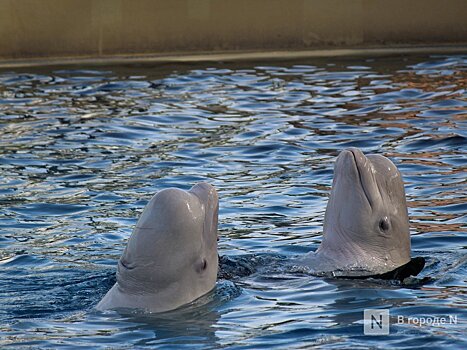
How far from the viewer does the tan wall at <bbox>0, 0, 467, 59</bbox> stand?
19250 millimetres

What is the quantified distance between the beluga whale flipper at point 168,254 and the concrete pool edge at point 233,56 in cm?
1299

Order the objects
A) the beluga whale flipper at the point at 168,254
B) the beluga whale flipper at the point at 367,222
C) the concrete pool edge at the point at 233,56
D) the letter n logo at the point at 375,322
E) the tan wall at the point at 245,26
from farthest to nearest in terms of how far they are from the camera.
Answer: the tan wall at the point at 245,26 < the concrete pool edge at the point at 233,56 < the beluga whale flipper at the point at 367,222 < the beluga whale flipper at the point at 168,254 < the letter n logo at the point at 375,322

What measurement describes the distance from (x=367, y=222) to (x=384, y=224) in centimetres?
12

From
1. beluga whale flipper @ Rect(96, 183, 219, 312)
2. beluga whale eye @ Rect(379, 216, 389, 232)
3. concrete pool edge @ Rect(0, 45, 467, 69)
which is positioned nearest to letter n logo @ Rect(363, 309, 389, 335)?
beluga whale flipper @ Rect(96, 183, 219, 312)

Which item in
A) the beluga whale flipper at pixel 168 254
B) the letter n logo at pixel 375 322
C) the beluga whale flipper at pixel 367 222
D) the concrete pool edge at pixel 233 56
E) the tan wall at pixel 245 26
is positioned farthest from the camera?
the tan wall at pixel 245 26

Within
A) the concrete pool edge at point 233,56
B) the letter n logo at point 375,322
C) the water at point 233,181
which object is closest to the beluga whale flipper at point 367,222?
the water at point 233,181

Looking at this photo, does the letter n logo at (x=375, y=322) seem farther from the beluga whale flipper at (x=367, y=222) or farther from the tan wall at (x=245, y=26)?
the tan wall at (x=245, y=26)

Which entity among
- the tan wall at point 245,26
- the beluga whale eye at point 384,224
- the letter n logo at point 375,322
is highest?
the tan wall at point 245,26

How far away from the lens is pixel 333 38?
19.8m

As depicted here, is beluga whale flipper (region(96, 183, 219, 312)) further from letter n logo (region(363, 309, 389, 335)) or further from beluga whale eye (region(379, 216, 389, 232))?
beluga whale eye (region(379, 216, 389, 232))

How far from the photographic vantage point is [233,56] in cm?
1933

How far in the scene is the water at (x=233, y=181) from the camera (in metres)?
5.99

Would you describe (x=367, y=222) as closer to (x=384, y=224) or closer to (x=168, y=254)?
(x=384, y=224)

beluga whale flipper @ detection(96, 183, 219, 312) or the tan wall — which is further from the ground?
the tan wall
